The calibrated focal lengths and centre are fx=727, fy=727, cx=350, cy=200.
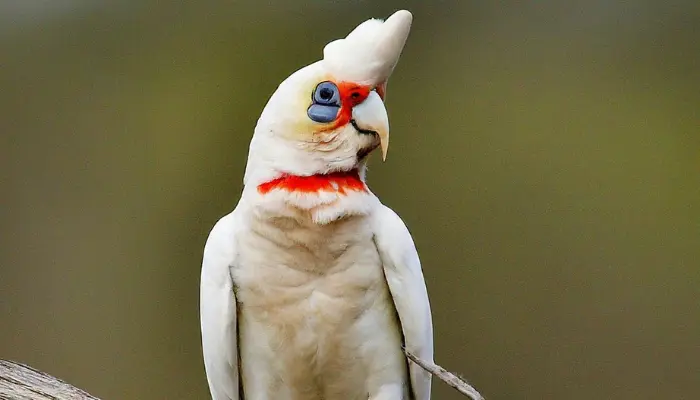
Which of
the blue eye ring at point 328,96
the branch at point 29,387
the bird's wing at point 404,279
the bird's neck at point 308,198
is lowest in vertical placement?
the branch at point 29,387

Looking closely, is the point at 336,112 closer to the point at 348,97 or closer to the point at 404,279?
the point at 348,97

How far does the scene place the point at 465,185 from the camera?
2.23 meters

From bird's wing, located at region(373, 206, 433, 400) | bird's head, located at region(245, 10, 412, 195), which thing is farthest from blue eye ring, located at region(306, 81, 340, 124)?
bird's wing, located at region(373, 206, 433, 400)

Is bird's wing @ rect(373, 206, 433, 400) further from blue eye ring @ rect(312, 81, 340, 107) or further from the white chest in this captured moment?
blue eye ring @ rect(312, 81, 340, 107)

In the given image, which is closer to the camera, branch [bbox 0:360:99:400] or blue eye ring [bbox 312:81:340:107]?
branch [bbox 0:360:99:400]

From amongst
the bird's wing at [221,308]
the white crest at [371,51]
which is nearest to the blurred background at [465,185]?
the bird's wing at [221,308]

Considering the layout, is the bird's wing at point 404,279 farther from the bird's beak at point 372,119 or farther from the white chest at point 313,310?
the bird's beak at point 372,119

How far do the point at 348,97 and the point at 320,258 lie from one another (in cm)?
30

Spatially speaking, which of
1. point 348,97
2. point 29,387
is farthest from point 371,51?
point 29,387

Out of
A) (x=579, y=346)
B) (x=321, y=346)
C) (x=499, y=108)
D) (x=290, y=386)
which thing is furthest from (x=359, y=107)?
(x=579, y=346)

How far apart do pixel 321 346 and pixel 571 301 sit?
1.13m

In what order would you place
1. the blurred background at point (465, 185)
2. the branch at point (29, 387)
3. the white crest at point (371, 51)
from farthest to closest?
the blurred background at point (465, 185) → the white crest at point (371, 51) → the branch at point (29, 387)

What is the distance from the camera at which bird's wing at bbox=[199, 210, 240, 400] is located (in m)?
1.38

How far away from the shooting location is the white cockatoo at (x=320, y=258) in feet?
4.30
